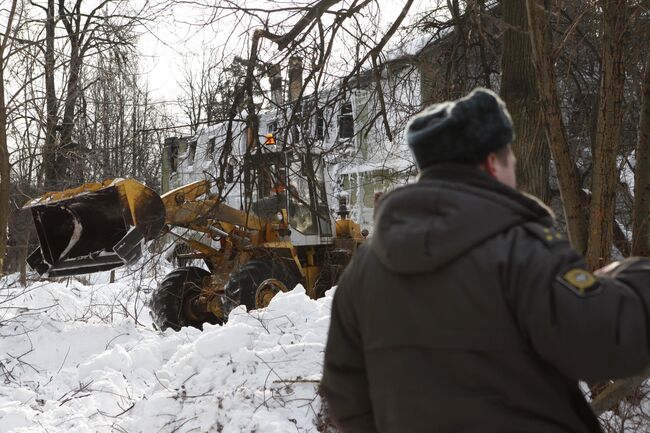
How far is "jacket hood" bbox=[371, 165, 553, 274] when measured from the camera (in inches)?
68.4

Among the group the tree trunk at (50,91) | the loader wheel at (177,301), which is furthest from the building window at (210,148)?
the loader wheel at (177,301)

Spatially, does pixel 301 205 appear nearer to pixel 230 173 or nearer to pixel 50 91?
pixel 50 91

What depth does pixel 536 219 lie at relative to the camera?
1.81 metres

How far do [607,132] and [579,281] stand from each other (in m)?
2.89

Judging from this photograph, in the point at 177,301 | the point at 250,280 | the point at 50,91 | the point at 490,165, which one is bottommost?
the point at 177,301

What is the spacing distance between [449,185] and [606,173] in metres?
2.82

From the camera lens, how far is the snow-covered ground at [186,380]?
5.86 m

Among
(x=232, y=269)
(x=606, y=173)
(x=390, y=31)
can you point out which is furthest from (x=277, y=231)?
(x=606, y=173)

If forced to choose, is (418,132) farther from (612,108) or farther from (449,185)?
(612,108)

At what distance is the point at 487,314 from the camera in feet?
5.61

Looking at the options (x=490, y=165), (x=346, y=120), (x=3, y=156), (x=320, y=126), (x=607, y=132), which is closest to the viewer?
(x=490, y=165)

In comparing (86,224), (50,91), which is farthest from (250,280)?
(50,91)

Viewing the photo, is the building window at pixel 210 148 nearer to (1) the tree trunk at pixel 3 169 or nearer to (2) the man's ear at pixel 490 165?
(1) the tree trunk at pixel 3 169

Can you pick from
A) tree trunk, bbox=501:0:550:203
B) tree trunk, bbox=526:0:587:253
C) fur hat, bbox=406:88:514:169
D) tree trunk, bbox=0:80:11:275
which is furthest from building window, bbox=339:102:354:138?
fur hat, bbox=406:88:514:169
